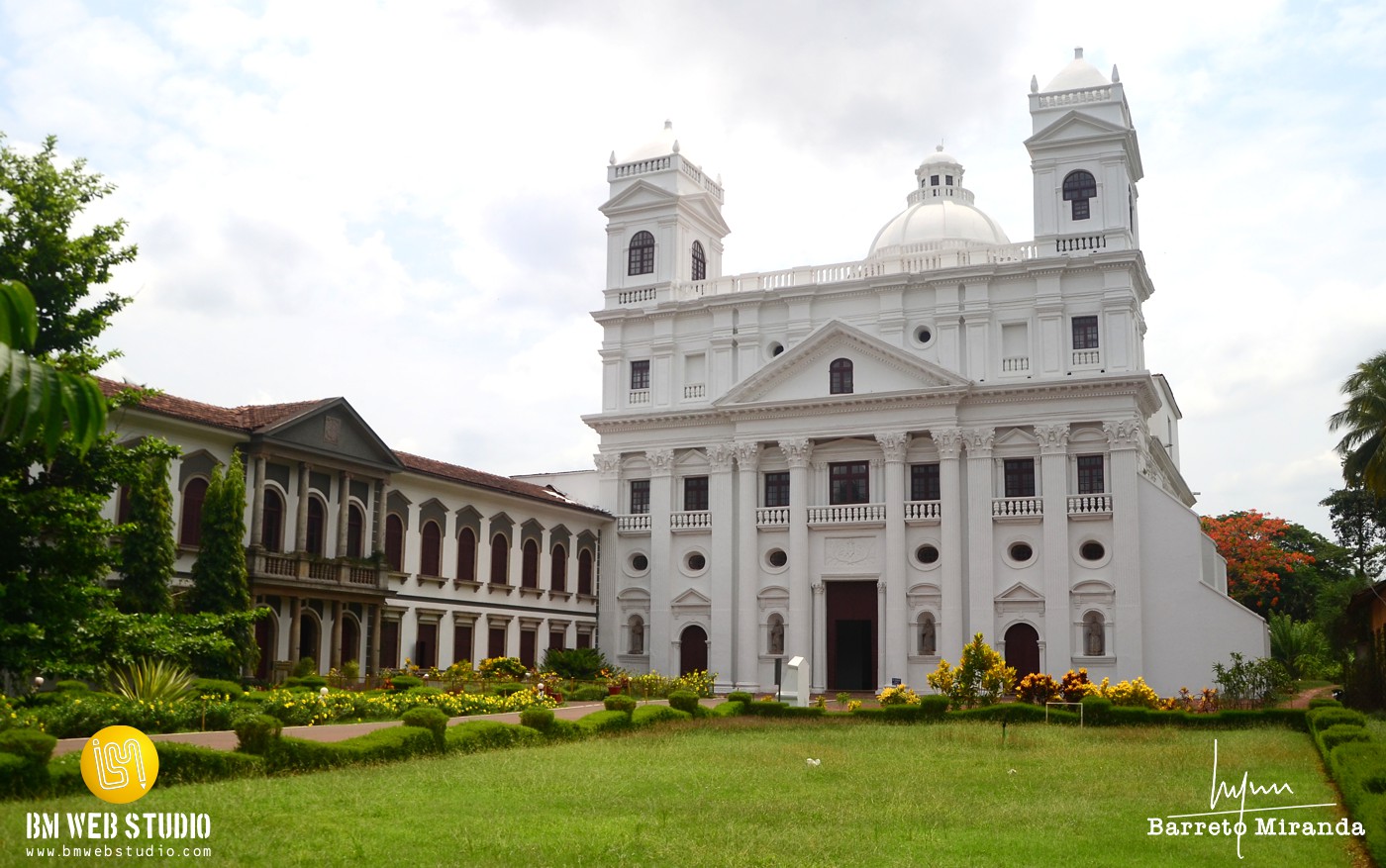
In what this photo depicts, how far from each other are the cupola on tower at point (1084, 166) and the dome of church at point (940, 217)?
400 cm

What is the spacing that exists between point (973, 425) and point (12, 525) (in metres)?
30.9

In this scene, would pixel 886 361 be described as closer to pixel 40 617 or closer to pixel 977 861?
pixel 40 617

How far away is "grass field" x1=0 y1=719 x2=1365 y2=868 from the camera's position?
36.3 ft

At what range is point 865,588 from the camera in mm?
43594

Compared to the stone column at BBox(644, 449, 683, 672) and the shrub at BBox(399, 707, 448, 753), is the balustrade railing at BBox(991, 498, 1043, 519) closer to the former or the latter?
the stone column at BBox(644, 449, 683, 672)

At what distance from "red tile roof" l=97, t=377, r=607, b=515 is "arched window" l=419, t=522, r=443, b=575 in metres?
1.75

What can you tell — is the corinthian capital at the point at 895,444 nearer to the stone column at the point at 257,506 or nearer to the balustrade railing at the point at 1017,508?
the balustrade railing at the point at 1017,508

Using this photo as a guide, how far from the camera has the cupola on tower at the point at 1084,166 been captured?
41.9m

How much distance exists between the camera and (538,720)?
70.5 feet

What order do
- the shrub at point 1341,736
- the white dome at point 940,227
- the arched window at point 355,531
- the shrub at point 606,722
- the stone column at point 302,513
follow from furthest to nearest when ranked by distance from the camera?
the white dome at point 940,227
the arched window at point 355,531
the stone column at point 302,513
the shrub at point 606,722
the shrub at point 1341,736

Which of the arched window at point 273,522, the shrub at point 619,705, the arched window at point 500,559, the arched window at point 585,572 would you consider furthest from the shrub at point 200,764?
the arched window at point 585,572

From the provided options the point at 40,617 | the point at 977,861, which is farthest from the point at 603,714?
the point at 977,861

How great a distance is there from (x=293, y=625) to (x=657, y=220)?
2325cm
